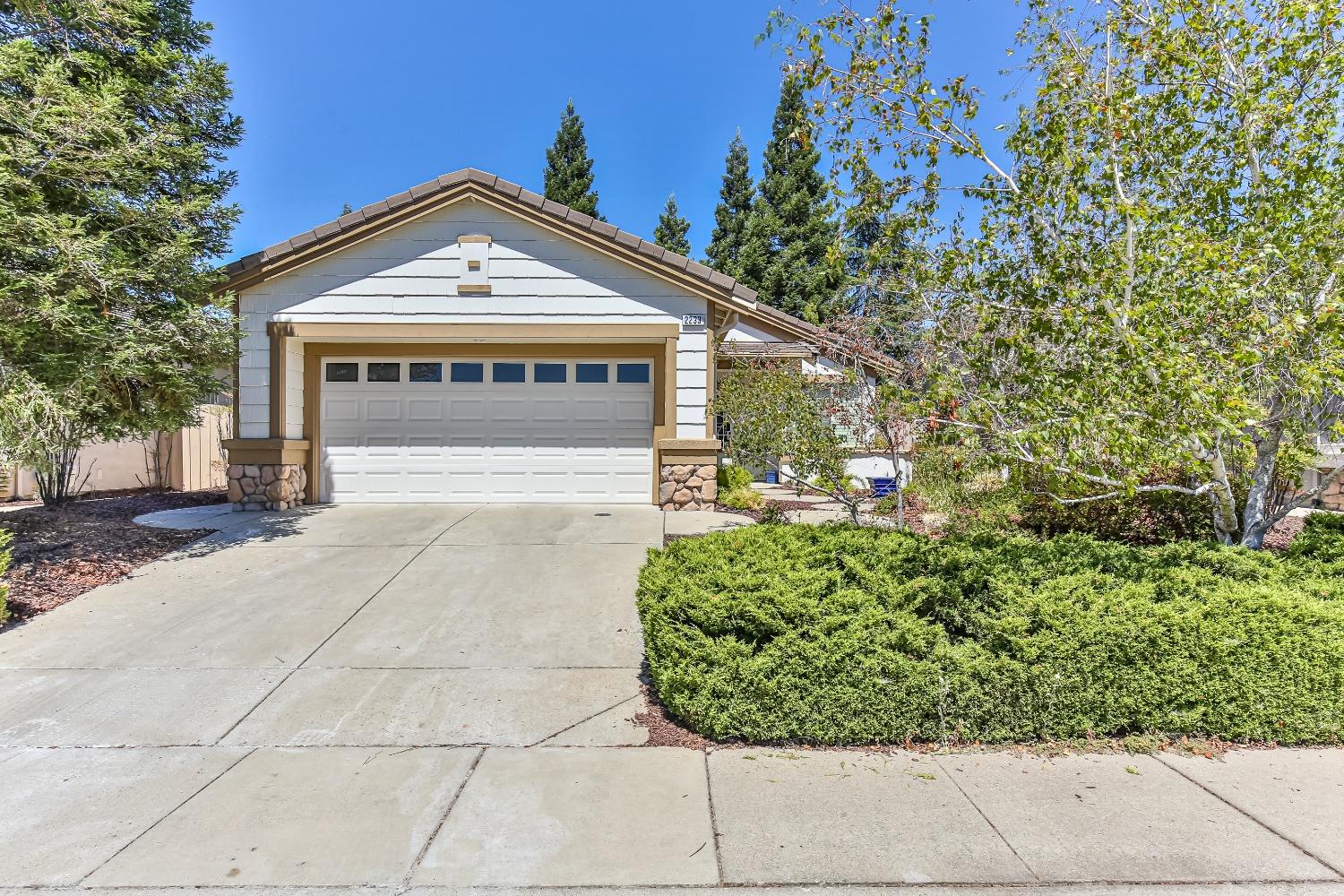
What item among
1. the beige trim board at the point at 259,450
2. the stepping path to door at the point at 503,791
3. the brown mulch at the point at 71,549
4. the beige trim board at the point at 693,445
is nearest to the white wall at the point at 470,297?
the beige trim board at the point at 693,445

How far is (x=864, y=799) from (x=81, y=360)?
7790 mm

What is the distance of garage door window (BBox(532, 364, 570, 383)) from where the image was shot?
33.6ft

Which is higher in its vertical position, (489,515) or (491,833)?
(489,515)

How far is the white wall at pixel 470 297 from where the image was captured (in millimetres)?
9555

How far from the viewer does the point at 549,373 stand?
33.6 feet

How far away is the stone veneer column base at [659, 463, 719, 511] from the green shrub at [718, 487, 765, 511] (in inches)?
15.4

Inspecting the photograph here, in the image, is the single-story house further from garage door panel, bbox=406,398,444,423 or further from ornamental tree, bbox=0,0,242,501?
ornamental tree, bbox=0,0,242,501

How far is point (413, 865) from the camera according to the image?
2.57 metres

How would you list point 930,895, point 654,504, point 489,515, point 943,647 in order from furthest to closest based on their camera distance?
1. point 654,504
2. point 489,515
3. point 943,647
4. point 930,895

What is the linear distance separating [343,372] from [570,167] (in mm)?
16321

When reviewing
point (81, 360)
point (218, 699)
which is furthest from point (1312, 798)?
point (81, 360)

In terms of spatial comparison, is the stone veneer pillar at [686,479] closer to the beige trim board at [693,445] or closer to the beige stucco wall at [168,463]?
the beige trim board at [693,445]

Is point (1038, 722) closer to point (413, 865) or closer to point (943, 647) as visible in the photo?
point (943, 647)

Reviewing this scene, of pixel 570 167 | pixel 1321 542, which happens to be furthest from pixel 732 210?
pixel 1321 542
